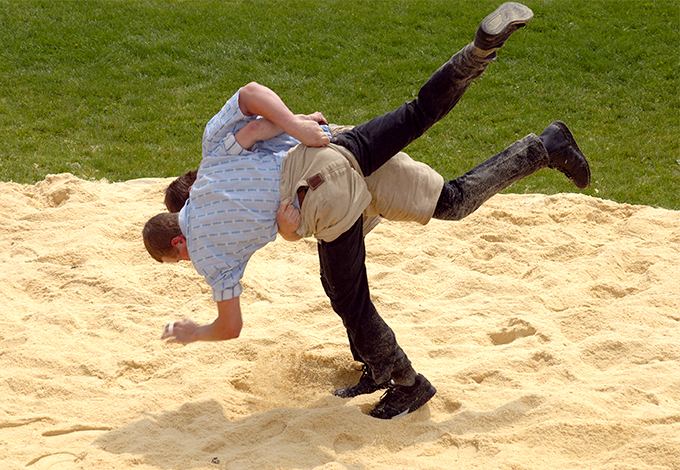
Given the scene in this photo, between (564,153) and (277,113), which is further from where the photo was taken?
(564,153)

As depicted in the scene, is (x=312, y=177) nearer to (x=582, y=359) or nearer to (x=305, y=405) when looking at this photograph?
(x=305, y=405)

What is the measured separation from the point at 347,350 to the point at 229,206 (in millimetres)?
1520

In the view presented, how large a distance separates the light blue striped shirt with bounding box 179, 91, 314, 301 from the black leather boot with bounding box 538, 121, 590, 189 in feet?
4.76

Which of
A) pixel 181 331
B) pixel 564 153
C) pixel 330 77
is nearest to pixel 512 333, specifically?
pixel 564 153

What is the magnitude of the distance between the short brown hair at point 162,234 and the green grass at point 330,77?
399 cm

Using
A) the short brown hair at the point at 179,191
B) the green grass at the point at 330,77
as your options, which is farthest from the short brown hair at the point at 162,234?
the green grass at the point at 330,77

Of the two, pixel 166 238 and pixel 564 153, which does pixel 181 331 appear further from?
pixel 564 153

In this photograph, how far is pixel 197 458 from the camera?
9.87 feet

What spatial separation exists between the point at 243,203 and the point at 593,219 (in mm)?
3685

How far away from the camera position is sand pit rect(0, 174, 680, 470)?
299 cm

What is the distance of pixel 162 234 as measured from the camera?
9.84 ft

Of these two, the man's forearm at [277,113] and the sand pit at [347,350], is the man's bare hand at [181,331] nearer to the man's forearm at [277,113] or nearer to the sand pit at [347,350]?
the sand pit at [347,350]

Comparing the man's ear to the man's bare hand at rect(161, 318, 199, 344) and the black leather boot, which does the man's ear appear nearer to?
the man's bare hand at rect(161, 318, 199, 344)

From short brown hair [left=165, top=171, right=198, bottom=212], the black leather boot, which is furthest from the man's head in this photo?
the black leather boot
